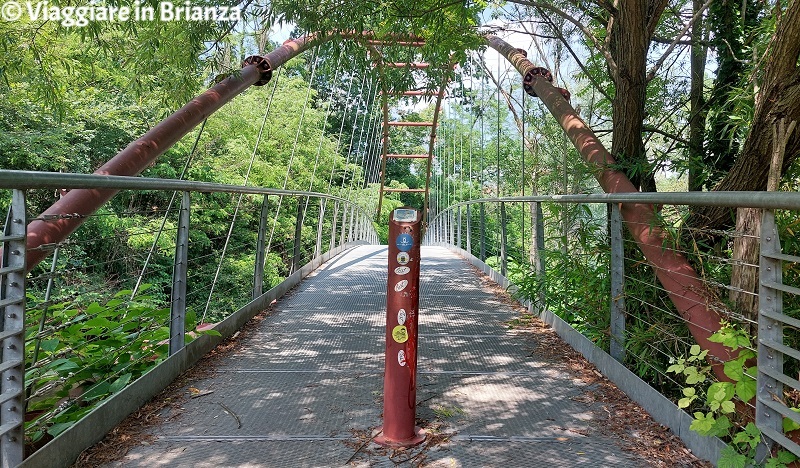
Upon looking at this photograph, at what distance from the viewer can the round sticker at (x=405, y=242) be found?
8.06 ft

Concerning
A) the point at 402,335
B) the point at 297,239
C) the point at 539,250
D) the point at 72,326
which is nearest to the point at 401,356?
the point at 402,335

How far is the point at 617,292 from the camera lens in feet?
10.6

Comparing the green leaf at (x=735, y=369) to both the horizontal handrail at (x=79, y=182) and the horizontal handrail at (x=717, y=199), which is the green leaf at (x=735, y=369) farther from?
the horizontal handrail at (x=79, y=182)

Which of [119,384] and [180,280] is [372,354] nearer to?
[180,280]

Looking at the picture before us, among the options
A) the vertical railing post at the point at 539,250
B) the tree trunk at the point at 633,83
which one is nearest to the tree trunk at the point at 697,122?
the tree trunk at the point at 633,83

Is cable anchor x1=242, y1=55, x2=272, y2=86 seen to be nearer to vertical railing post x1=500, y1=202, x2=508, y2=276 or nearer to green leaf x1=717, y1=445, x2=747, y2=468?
vertical railing post x1=500, y1=202, x2=508, y2=276

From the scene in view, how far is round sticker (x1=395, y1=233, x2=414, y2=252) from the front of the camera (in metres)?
2.46

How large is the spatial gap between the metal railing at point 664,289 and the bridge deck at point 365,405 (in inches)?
14.6

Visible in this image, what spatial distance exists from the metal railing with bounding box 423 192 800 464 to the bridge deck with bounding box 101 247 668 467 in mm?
371


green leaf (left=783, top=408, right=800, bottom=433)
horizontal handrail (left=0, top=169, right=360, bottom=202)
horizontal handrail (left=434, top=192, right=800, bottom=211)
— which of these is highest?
horizontal handrail (left=0, top=169, right=360, bottom=202)

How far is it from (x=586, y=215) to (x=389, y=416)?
6.47ft

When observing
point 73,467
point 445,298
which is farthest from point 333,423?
point 445,298

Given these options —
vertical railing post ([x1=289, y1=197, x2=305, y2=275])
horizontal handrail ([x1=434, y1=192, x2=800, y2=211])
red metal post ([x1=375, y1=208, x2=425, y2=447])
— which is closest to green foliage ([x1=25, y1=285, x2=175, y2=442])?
red metal post ([x1=375, y1=208, x2=425, y2=447])

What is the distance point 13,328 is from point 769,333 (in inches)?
93.5
